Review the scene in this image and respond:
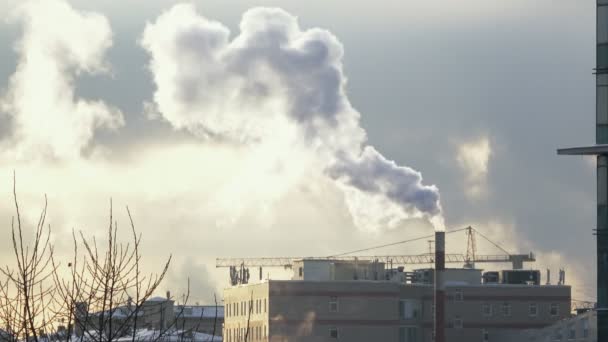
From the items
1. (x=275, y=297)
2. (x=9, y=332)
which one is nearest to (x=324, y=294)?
(x=275, y=297)

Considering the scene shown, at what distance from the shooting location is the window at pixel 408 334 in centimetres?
15262

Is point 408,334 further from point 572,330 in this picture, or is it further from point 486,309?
point 572,330

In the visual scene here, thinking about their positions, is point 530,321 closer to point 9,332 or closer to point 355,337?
point 355,337

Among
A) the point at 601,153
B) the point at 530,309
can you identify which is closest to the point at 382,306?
the point at 530,309

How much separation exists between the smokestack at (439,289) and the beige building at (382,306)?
17.1 ft

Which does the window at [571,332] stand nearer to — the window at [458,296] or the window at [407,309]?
the window at [407,309]

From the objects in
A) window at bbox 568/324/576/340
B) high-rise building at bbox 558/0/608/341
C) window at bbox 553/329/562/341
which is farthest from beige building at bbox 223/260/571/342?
high-rise building at bbox 558/0/608/341

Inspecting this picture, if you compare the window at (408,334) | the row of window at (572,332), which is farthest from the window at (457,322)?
the row of window at (572,332)

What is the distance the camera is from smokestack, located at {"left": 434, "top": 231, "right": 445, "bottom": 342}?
14450 centimetres

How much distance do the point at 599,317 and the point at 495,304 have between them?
116 metres

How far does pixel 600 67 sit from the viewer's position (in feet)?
129

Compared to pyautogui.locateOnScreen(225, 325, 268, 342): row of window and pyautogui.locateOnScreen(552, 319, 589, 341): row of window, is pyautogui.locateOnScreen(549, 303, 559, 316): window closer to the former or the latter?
pyautogui.locateOnScreen(552, 319, 589, 341): row of window

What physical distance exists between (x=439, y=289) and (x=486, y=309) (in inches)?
420

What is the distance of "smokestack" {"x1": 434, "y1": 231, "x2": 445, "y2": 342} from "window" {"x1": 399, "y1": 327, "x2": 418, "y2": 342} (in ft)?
22.8
